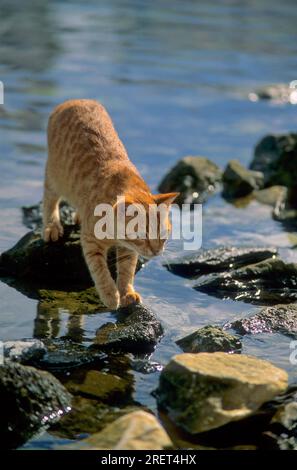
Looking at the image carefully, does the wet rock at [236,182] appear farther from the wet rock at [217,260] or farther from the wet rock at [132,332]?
the wet rock at [132,332]

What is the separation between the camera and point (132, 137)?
44.3ft

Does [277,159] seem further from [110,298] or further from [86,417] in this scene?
[86,417]

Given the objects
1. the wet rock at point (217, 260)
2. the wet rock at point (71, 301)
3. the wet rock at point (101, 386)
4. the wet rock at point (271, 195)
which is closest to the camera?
the wet rock at point (101, 386)

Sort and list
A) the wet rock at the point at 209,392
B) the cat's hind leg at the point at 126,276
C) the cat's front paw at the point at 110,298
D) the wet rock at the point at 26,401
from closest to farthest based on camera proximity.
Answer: the wet rock at the point at 26,401, the wet rock at the point at 209,392, the cat's front paw at the point at 110,298, the cat's hind leg at the point at 126,276

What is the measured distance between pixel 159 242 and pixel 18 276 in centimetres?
218

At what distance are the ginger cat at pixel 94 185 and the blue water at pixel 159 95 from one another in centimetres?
45

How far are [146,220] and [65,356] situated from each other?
1090 millimetres

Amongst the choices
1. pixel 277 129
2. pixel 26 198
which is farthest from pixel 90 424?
pixel 277 129

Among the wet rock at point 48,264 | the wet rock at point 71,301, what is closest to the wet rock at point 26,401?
the wet rock at point 71,301

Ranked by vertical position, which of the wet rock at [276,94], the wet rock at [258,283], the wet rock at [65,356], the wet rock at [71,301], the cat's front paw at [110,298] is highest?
the wet rock at [276,94]

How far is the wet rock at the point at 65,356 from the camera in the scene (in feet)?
22.1

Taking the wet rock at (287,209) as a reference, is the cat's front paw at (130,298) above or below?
above

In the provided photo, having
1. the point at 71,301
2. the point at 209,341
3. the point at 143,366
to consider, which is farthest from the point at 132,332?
the point at 71,301

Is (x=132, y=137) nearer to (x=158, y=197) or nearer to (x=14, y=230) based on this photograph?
(x=14, y=230)
